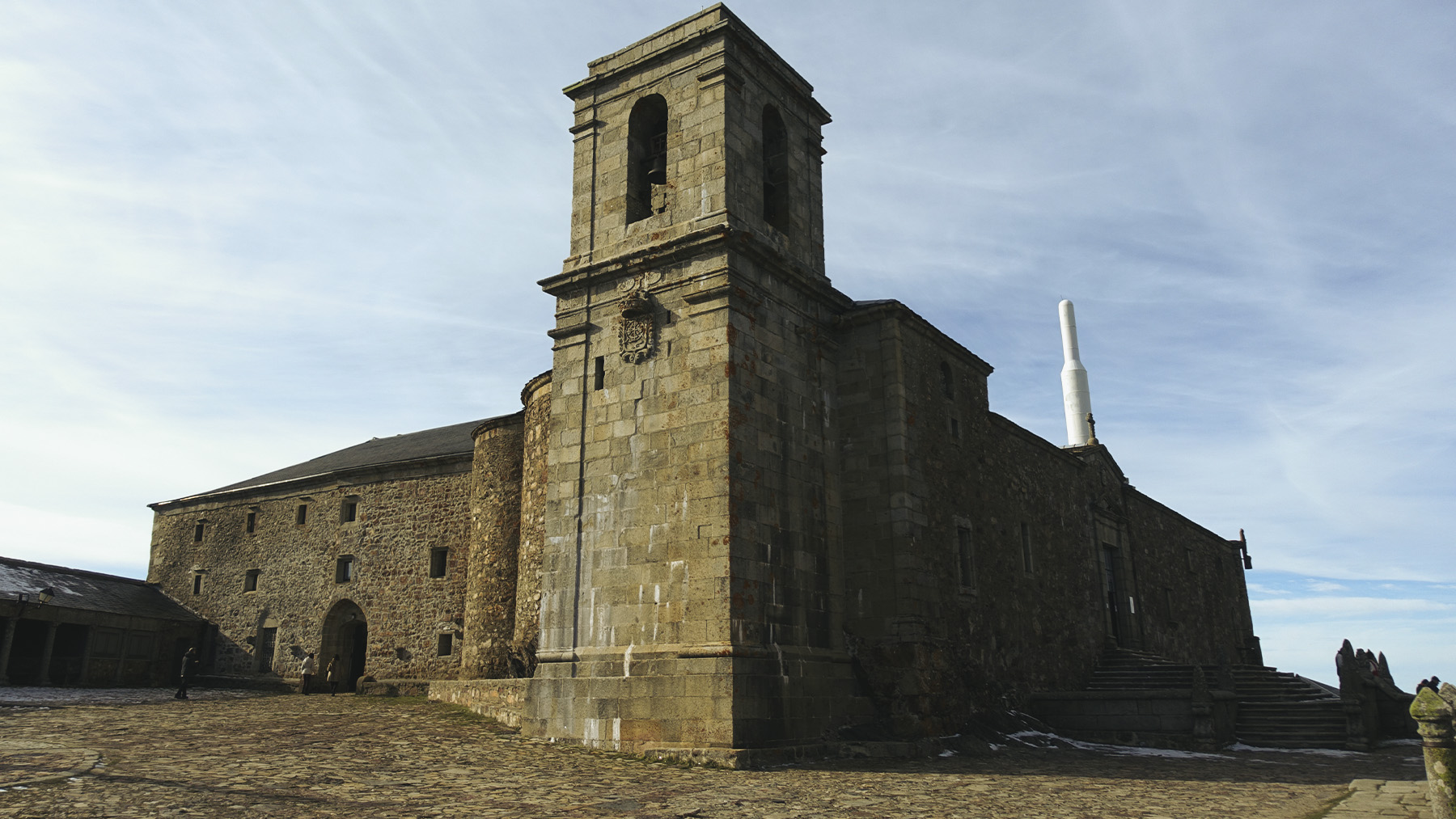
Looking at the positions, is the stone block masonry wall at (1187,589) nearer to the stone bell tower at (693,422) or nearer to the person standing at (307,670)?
the stone bell tower at (693,422)

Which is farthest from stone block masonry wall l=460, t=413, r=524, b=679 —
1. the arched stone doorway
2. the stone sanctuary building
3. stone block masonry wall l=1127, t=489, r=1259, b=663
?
stone block masonry wall l=1127, t=489, r=1259, b=663

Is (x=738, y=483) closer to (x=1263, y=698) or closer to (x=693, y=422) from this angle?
(x=693, y=422)

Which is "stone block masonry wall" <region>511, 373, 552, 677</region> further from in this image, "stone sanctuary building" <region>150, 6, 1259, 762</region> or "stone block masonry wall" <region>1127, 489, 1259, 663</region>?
"stone block masonry wall" <region>1127, 489, 1259, 663</region>

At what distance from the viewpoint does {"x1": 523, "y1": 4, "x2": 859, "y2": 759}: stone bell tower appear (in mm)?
12281

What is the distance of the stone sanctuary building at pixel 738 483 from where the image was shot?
492 inches

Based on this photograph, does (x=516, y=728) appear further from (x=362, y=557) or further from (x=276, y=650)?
(x=276, y=650)

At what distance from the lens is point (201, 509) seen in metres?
31.1

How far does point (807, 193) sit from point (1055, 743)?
10266 millimetres

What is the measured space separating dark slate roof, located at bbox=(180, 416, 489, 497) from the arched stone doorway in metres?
4.00

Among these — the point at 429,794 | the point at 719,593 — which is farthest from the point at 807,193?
the point at 429,794

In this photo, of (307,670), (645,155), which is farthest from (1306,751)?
(307,670)

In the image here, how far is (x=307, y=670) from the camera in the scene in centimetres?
2492

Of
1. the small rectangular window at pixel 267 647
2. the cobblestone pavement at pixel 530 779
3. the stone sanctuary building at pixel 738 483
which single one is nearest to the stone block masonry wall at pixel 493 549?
the stone sanctuary building at pixel 738 483

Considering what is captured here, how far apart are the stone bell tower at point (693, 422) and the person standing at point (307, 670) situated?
14194 mm
